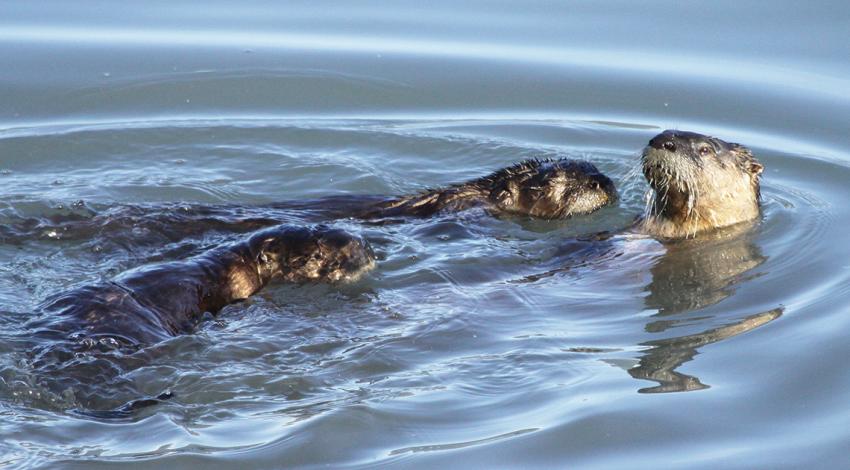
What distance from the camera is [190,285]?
6.86 meters

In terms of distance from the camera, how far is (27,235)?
817 centimetres

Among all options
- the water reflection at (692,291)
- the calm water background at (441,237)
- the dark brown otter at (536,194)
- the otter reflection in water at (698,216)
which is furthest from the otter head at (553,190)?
the water reflection at (692,291)

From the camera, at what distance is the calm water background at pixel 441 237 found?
5.68 metres

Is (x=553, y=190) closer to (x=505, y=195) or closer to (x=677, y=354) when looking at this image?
(x=505, y=195)

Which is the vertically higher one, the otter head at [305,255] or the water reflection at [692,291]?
the otter head at [305,255]

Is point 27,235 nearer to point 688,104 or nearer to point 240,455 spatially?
Answer: point 240,455

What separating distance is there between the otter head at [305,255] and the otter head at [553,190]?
2066 mm

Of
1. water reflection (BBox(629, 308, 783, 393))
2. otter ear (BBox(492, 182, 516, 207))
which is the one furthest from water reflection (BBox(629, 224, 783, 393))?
otter ear (BBox(492, 182, 516, 207))

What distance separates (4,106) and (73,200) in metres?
2.46

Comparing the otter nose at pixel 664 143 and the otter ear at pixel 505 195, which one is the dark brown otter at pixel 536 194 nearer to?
the otter ear at pixel 505 195

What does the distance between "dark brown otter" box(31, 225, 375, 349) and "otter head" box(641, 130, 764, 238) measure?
212 cm

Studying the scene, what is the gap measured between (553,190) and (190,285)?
3.07 meters

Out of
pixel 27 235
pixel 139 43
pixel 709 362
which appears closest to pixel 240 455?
pixel 709 362

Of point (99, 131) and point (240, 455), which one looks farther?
point (99, 131)
